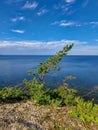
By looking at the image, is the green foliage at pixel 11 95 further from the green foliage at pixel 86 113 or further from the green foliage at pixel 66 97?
the green foliage at pixel 86 113

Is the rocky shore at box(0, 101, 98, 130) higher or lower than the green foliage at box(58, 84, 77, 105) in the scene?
lower

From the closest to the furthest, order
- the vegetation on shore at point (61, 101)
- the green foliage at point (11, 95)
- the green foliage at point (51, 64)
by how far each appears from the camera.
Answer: the vegetation on shore at point (61, 101)
the green foliage at point (11, 95)
the green foliage at point (51, 64)

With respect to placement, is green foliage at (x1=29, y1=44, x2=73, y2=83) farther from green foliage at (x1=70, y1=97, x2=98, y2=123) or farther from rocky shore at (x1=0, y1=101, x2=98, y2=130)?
green foliage at (x1=70, y1=97, x2=98, y2=123)

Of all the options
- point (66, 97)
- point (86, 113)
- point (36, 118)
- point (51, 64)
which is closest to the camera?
point (36, 118)

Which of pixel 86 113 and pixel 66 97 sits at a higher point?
pixel 66 97

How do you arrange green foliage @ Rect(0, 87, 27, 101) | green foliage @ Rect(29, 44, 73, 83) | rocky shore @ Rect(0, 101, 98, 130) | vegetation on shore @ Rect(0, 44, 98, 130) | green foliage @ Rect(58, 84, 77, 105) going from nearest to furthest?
1. rocky shore @ Rect(0, 101, 98, 130)
2. vegetation on shore @ Rect(0, 44, 98, 130)
3. green foliage @ Rect(0, 87, 27, 101)
4. green foliage @ Rect(58, 84, 77, 105)
5. green foliage @ Rect(29, 44, 73, 83)

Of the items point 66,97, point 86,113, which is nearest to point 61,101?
point 66,97

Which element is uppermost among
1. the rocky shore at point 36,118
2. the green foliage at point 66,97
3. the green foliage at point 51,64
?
the green foliage at point 51,64

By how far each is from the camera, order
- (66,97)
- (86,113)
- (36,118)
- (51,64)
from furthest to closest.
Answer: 1. (51,64)
2. (66,97)
3. (86,113)
4. (36,118)

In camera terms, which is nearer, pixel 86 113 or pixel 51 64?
Result: pixel 86 113

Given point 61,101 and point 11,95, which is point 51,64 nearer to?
point 11,95

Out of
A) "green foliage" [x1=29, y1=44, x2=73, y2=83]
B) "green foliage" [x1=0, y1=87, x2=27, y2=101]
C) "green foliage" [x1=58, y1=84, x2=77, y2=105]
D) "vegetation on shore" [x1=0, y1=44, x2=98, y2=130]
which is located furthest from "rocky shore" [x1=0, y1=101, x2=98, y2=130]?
"green foliage" [x1=29, y1=44, x2=73, y2=83]

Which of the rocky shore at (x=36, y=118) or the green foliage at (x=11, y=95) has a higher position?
the green foliage at (x=11, y=95)

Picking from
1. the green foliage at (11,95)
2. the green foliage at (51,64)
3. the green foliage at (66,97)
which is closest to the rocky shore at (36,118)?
the green foliage at (11,95)
